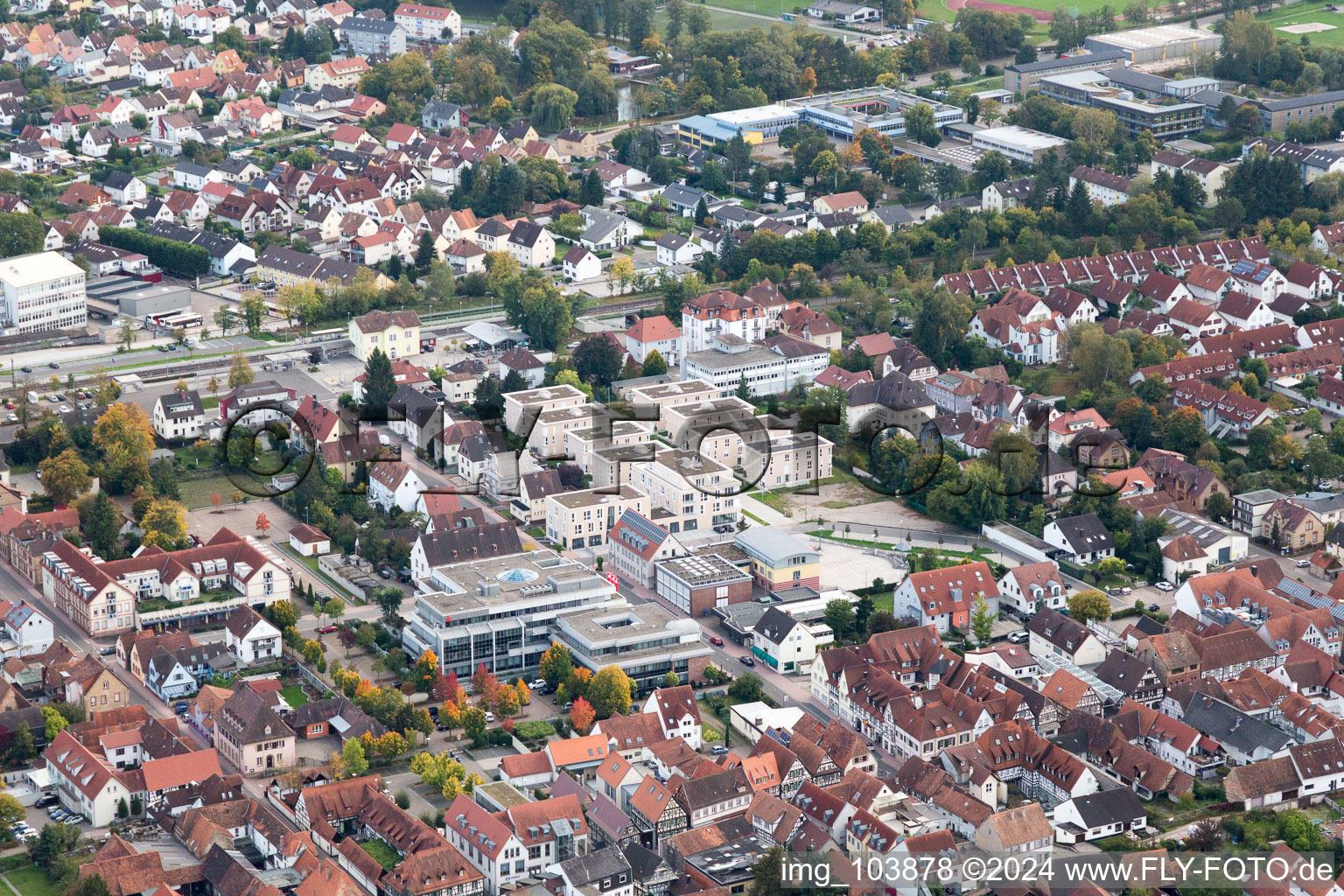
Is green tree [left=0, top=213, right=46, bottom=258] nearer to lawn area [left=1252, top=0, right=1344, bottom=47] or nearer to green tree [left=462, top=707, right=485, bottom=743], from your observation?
green tree [left=462, top=707, right=485, bottom=743]

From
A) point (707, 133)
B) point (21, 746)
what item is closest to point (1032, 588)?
point (21, 746)

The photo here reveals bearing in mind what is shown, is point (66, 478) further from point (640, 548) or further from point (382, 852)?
point (382, 852)

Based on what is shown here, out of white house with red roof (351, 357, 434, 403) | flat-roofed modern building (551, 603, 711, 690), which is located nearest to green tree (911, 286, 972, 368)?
white house with red roof (351, 357, 434, 403)

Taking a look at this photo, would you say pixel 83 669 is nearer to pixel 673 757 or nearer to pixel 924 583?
pixel 673 757

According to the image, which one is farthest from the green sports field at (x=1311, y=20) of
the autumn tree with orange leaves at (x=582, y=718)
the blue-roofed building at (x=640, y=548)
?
the autumn tree with orange leaves at (x=582, y=718)

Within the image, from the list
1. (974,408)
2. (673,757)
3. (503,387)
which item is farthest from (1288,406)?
(673,757)

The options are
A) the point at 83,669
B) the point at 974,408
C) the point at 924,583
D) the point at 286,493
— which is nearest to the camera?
the point at 83,669

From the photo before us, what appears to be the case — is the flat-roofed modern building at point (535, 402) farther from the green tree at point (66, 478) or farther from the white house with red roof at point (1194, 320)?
the white house with red roof at point (1194, 320)
